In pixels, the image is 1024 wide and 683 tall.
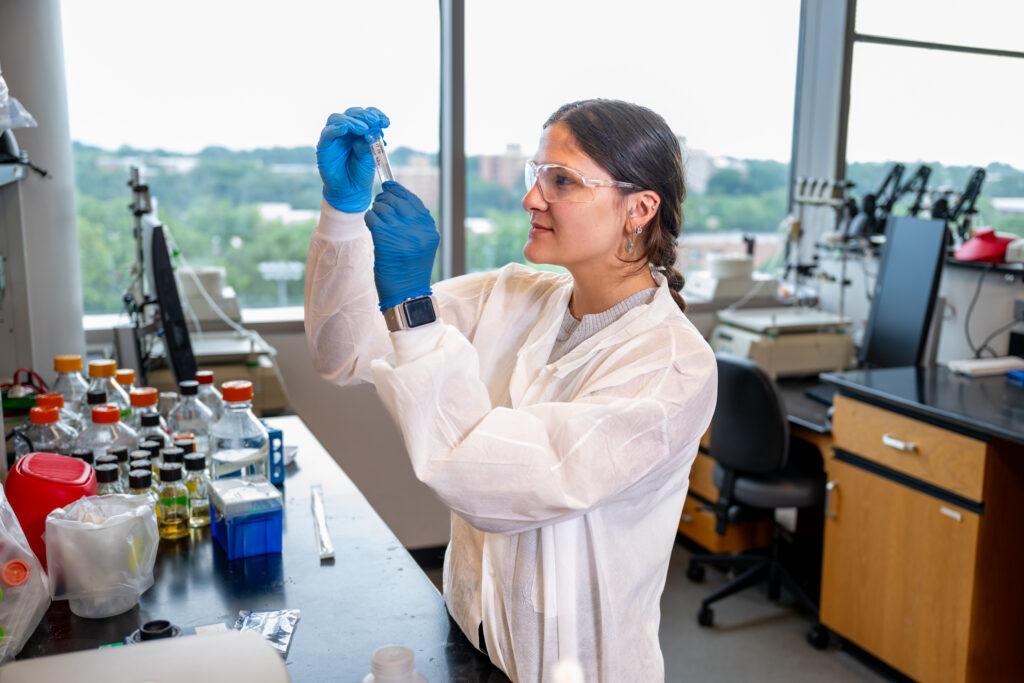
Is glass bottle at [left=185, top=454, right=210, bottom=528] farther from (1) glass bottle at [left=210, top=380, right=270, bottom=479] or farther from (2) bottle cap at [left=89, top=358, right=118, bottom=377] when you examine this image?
(2) bottle cap at [left=89, top=358, right=118, bottom=377]

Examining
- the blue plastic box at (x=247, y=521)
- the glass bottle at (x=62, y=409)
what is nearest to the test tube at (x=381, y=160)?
the blue plastic box at (x=247, y=521)

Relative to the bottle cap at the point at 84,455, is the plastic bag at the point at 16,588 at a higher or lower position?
lower

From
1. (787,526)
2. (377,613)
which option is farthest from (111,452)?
(787,526)

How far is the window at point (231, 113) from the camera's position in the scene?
2865 mm

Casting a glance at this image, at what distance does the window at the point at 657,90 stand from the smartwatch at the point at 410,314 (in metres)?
2.25

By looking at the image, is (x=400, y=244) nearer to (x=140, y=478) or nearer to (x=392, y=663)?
(x=392, y=663)

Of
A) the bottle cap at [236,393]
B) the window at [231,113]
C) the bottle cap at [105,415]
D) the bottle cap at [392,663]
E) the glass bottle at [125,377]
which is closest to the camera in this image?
the bottle cap at [392,663]

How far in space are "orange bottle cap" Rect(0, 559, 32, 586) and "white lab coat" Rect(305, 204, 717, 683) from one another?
518 millimetres

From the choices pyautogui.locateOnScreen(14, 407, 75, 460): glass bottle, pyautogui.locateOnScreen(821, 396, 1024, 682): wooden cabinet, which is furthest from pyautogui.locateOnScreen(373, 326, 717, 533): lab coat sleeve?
pyautogui.locateOnScreen(821, 396, 1024, 682): wooden cabinet

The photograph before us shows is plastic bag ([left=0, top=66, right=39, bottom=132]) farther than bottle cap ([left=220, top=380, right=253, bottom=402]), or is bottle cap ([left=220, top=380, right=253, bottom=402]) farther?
bottle cap ([left=220, top=380, right=253, bottom=402])

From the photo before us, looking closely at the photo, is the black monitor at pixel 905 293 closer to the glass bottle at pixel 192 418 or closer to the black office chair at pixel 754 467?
the black office chair at pixel 754 467

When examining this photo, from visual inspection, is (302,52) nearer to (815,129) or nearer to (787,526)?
(815,129)

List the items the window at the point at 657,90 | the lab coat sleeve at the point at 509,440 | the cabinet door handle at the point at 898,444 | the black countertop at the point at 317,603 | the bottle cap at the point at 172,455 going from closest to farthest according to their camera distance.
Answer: the lab coat sleeve at the point at 509,440, the black countertop at the point at 317,603, the bottle cap at the point at 172,455, the cabinet door handle at the point at 898,444, the window at the point at 657,90

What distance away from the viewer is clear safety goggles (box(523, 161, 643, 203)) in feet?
4.22
